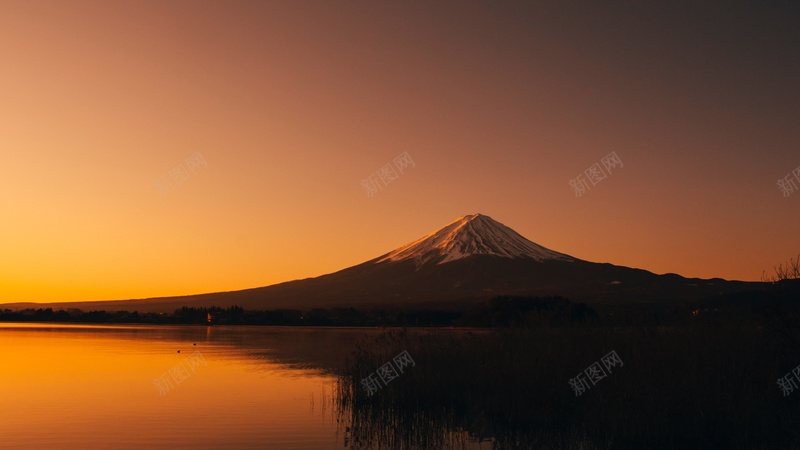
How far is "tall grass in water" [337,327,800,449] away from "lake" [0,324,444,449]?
4.87 ft

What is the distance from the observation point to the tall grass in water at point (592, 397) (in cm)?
1380

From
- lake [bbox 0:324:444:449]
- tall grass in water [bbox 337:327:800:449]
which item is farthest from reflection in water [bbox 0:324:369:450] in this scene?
tall grass in water [bbox 337:327:800:449]

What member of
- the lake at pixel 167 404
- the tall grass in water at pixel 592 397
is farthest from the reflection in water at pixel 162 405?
the tall grass in water at pixel 592 397

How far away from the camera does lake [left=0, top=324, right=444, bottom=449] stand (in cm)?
1541

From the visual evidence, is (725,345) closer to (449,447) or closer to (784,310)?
(784,310)

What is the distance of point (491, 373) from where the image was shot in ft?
59.6

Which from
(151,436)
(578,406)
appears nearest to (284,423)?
(151,436)

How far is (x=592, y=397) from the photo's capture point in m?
15.9

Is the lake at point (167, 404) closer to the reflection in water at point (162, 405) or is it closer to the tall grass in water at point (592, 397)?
the reflection in water at point (162, 405)

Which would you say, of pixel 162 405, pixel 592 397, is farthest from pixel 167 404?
pixel 592 397

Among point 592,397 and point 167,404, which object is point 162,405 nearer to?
point 167,404

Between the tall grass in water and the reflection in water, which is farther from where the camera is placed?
the reflection in water

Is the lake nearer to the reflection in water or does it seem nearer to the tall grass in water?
the reflection in water

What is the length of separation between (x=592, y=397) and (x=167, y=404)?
1126cm
